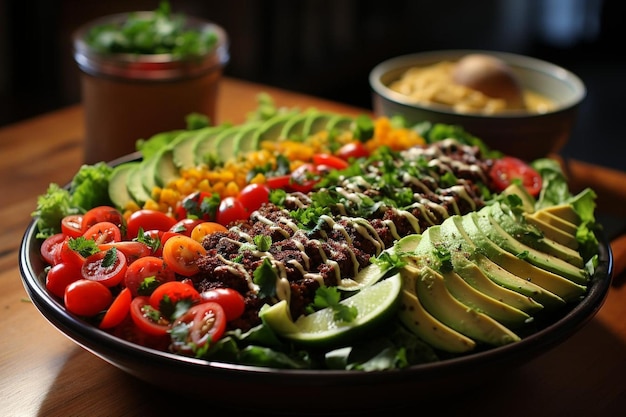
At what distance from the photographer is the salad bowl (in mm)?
1581

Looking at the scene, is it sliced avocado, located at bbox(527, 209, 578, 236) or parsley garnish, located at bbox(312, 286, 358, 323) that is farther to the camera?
sliced avocado, located at bbox(527, 209, 578, 236)

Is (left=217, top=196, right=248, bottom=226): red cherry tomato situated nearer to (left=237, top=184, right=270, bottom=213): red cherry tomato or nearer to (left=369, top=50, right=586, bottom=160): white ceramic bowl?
(left=237, top=184, right=270, bottom=213): red cherry tomato

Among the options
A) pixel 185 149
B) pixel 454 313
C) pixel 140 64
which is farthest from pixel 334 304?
pixel 140 64

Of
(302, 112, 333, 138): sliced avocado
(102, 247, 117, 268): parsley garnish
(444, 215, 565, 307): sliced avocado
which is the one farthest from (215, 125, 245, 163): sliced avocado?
(444, 215, 565, 307): sliced avocado

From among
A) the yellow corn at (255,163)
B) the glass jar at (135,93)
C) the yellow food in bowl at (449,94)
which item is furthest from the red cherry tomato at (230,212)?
the yellow food in bowl at (449,94)

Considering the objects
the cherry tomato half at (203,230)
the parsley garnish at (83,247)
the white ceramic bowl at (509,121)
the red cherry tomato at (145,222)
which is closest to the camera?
the parsley garnish at (83,247)

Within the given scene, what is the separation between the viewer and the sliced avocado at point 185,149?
2700 mm

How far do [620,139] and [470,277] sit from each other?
618cm

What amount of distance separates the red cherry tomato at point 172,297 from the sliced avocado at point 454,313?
523 millimetres

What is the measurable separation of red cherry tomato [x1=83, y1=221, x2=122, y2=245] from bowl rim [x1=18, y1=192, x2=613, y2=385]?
0.63 feet

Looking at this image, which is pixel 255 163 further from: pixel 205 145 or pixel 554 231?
pixel 554 231

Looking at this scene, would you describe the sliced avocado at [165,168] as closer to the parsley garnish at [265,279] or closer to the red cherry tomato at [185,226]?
the red cherry tomato at [185,226]

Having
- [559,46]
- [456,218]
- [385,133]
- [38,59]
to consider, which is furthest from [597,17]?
[456,218]

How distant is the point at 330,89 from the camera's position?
777 cm
